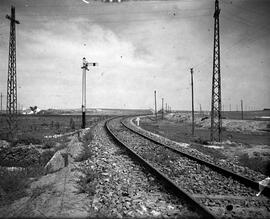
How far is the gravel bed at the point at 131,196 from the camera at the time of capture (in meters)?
3.48

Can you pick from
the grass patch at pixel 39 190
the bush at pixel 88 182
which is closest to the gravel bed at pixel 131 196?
the bush at pixel 88 182

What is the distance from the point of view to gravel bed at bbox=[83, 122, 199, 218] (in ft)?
11.4

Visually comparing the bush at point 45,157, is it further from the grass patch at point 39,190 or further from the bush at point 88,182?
the grass patch at point 39,190

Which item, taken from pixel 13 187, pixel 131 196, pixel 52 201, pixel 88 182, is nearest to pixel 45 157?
pixel 13 187

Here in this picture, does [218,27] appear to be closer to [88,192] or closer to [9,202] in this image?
[88,192]

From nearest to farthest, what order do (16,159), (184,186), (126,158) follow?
(184,186)
(126,158)
(16,159)

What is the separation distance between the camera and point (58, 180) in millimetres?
4668

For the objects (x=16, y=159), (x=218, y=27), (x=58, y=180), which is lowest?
(x=16, y=159)

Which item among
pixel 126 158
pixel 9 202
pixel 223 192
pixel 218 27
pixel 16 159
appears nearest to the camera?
pixel 9 202

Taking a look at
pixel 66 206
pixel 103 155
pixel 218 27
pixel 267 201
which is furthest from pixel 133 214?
pixel 218 27

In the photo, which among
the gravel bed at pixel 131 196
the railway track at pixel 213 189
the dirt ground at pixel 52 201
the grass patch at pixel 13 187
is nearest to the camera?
the dirt ground at pixel 52 201

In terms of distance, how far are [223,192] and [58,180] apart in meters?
4.58

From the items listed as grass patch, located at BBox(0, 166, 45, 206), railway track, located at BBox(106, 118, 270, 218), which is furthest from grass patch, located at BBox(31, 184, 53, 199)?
railway track, located at BBox(106, 118, 270, 218)

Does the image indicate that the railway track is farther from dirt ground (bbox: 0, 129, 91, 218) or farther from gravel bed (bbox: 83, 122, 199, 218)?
dirt ground (bbox: 0, 129, 91, 218)
